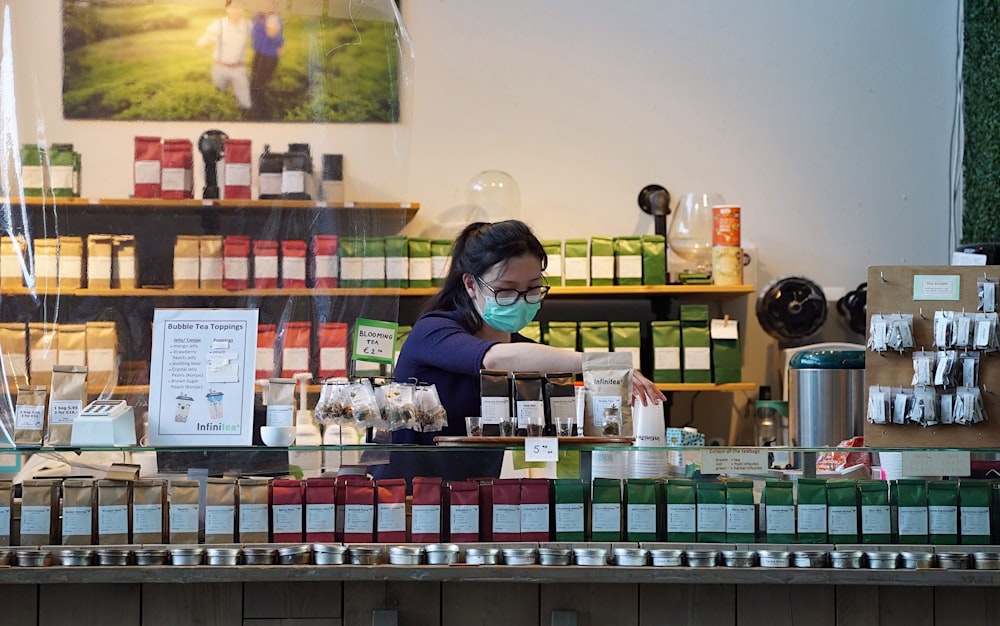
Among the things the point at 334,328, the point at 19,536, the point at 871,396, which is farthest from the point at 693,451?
the point at 334,328

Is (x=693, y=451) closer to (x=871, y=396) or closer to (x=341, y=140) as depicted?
(x=871, y=396)

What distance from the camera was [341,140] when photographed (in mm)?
3766

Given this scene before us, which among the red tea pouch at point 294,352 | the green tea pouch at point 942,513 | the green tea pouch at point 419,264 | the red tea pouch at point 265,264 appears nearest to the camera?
the green tea pouch at point 942,513

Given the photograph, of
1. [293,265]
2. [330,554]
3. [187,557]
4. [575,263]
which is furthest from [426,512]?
[575,263]

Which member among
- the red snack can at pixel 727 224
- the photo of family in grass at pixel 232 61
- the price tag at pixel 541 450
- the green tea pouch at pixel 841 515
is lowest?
the green tea pouch at pixel 841 515

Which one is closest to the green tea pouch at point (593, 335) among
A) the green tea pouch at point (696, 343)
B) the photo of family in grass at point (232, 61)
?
the green tea pouch at point (696, 343)

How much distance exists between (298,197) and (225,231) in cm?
37

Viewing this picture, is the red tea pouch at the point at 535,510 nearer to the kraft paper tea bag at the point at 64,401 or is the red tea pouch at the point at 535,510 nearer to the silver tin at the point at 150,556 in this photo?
the silver tin at the point at 150,556

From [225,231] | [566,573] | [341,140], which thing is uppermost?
[341,140]

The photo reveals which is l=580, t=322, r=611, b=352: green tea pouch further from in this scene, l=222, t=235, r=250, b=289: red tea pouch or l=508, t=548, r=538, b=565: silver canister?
l=508, t=548, r=538, b=565: silver canister

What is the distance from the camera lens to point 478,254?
2680 mm

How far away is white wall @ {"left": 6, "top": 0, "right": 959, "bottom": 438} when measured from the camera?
17.0 ft

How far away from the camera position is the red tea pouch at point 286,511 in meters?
2.05

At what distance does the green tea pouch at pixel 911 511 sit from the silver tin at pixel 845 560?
0.41 ft
